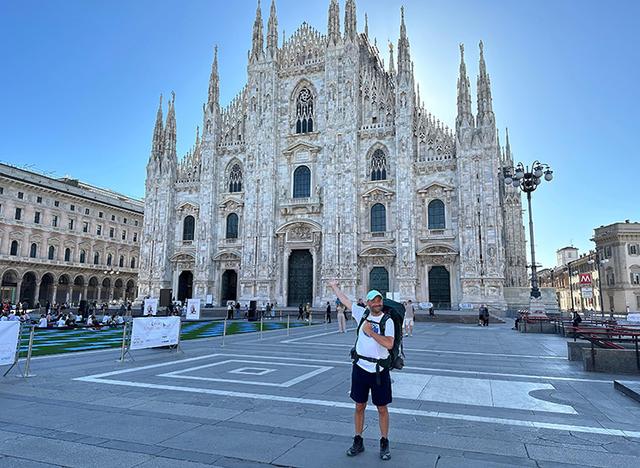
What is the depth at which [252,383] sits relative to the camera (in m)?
7.84

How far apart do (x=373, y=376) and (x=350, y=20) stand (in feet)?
132

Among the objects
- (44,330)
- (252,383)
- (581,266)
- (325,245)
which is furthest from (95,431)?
(581,266)

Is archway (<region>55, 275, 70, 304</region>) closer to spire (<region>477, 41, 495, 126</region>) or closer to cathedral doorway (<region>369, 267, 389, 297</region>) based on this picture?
cathedral doorway (<region>369, 267, 389, 297</region>)

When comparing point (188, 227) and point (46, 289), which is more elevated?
point (188, 227)

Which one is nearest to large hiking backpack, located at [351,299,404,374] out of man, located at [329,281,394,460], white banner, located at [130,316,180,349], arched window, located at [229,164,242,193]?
man, located at [329,281,394,460]

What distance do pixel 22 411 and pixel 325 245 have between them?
31.0 metres

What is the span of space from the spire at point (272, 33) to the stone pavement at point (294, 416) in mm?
37071

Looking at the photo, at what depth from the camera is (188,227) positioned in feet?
141

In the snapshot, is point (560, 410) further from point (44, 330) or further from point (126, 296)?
point (126, 296)

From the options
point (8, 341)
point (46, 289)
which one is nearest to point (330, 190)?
point (8, 341)

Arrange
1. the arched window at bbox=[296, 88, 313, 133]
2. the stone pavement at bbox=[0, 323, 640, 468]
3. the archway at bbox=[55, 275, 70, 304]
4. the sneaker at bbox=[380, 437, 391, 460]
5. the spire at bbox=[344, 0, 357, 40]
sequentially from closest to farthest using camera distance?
1. the sneaker at bbox=[380, 437, 391, 460]
2. the stone pavement at bbox=[0, 323, 640, 468]
3. the spire at bbox=[344, 0, 357, 40]
4. the arched window at bbox=[296, 88, 313, 133]
5. the archway at bbox=[55, 275, 70, 304]

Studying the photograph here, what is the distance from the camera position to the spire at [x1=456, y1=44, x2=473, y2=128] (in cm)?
3406

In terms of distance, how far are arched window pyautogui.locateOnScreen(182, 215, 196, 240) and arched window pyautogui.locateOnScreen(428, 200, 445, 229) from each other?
2287 cm

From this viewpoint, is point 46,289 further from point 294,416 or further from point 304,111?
point 294,416
